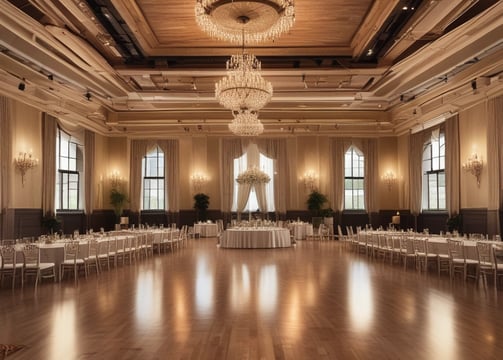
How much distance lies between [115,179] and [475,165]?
14001 millimetres

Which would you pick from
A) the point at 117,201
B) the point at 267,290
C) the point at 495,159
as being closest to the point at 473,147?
the point at 495,159

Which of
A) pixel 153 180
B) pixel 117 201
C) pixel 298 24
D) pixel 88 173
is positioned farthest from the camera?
pixel 153 180

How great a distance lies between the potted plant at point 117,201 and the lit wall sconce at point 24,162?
585cm

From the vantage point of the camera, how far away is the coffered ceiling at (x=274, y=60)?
30.9 feet

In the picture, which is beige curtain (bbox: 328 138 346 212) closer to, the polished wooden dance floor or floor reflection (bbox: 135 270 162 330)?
the polished wooden dance floor

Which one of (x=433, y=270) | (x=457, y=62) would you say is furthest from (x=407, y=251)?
(x=457, y=62)

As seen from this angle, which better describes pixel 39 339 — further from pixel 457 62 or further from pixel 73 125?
pixel 73 125

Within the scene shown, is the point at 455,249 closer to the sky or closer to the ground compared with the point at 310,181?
closer to the ground

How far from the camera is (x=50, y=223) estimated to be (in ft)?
46.3

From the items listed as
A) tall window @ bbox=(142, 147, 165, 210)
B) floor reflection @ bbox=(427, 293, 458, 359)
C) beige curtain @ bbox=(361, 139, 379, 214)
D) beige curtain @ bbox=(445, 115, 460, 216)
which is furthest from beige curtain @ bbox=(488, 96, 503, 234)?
tall window @ bbox=(142, 147, 165, 210)

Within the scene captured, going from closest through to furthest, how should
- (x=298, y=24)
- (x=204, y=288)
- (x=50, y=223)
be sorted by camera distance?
(x=204, y=288)
(x=298, y=24)
(x=50, y=223)

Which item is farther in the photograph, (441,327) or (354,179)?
(354,179)

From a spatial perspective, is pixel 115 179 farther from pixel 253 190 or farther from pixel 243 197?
pixel 253 190

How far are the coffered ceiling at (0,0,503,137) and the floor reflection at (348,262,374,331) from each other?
5.35 m
